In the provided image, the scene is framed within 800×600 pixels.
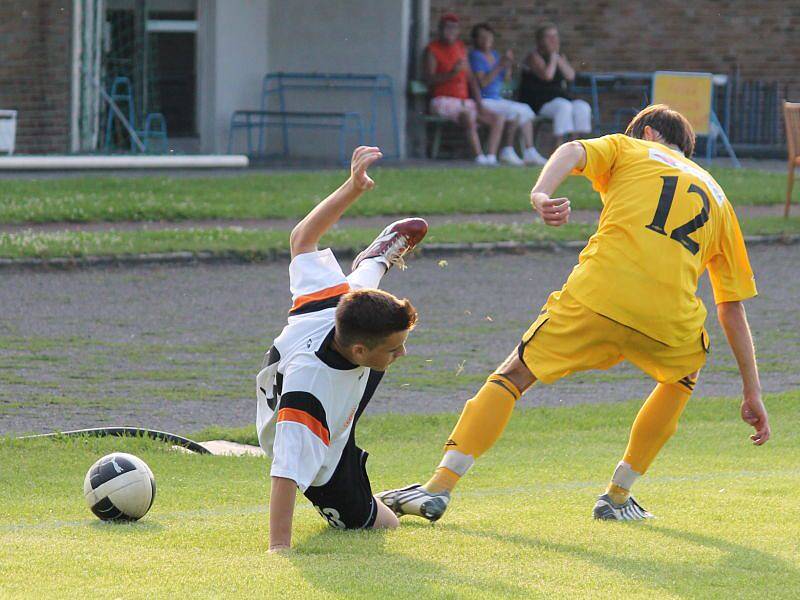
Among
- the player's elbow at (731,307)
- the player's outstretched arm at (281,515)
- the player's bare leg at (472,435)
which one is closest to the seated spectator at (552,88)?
the player's elbow at (731,307)

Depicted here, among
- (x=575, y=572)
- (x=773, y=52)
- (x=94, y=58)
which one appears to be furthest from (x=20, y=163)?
(x=575, y=572)

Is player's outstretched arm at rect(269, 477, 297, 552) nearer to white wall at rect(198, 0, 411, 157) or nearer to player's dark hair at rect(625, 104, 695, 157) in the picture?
player's dark hair at rect(625, 104, 695, 157)

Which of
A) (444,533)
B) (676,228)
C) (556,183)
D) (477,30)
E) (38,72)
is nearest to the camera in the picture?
(556,183)

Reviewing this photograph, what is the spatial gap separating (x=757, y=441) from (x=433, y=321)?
227 inches

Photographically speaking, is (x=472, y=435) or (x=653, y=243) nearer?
(x=653, y=243)

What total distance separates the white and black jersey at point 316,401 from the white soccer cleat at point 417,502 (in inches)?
6.7

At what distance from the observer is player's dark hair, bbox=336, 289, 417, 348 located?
16.3 feet

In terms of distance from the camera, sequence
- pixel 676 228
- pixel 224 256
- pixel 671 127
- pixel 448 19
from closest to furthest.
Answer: pixel 676 228
pixel 671 127
pixel 224 256
pixel 448 19

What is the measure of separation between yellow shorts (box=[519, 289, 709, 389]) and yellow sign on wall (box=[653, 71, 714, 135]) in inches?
628

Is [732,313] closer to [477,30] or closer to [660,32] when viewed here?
[477,30]

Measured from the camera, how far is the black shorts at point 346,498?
5.33 meters

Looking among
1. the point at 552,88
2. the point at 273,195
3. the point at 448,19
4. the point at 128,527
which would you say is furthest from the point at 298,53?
the point at 128,527

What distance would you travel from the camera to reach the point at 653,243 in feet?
17.5

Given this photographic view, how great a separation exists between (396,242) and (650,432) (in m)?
1.34
